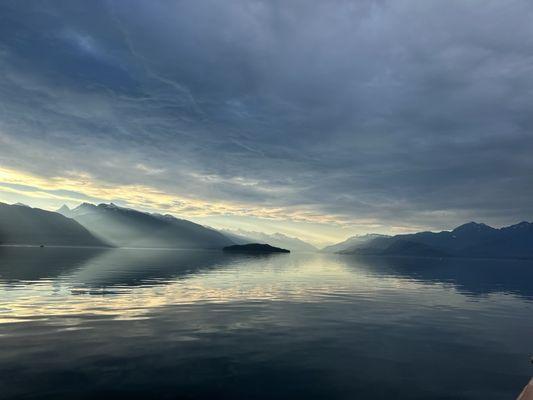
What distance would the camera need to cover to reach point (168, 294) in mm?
54062

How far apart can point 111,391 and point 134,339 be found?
34.0ft

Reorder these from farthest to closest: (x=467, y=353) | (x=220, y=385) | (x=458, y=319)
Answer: (x=458, y=319) → (x=467, y=353) → (x=220, y=385)

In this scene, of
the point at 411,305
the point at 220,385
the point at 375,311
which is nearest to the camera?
the point at 220,385

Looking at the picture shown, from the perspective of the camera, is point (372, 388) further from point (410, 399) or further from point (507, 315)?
point (507, 315)

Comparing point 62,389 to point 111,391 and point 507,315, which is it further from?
point 507,315

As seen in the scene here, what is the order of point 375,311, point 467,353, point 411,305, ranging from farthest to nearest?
point 411,305 < point 375,311 < point 467,353

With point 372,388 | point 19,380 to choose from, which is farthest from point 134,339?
point 372,388

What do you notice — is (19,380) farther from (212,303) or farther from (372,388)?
(212,303)

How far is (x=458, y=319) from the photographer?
139 feet

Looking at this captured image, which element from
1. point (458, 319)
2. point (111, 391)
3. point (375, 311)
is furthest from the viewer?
point (375, 311)

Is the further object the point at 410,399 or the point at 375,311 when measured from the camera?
the point at 375,311

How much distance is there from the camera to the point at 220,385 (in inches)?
744

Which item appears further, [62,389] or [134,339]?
[134,339]

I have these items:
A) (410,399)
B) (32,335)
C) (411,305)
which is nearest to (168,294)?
(32,335)
